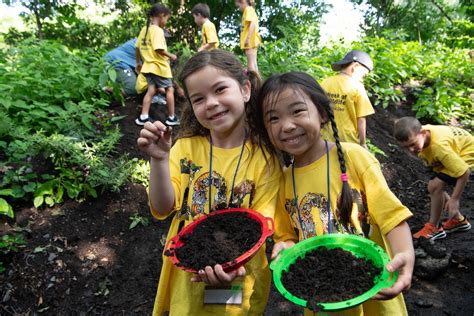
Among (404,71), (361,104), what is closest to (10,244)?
(361,104)

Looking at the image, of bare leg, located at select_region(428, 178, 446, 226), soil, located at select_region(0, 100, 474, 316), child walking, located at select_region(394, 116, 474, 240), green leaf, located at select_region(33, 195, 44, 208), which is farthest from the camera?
bare leg, located at select_region(428, 178, 446, 226)

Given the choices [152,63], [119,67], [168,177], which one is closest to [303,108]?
[168,177]

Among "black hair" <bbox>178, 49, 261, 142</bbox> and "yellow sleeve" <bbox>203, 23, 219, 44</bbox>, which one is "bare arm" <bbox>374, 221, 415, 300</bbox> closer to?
"black hair" <bbox>178, 49, 261, 142</bbox>

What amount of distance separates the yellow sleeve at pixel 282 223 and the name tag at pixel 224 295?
34 cm

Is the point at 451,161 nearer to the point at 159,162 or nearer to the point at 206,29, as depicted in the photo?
the point at 159,162


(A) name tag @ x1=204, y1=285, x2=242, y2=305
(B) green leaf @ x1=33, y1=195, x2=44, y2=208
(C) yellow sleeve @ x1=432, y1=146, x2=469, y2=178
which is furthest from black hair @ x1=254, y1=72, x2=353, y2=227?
(B) green leaf @ x1=33, y1=195, x2=44, y2=208

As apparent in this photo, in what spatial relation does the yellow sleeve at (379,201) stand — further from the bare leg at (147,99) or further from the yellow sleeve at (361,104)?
the bare leg at (147,99)

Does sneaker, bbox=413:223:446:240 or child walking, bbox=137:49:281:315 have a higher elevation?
child walking, bbox=137:49:281:315

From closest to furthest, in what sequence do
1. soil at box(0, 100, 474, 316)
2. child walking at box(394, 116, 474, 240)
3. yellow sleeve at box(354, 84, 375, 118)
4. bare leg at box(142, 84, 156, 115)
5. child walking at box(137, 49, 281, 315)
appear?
child walking at box(137, 49, 281, 315), soil at box(0, 100, 474, 316), child walking at box(394, 116, 474, 240), yellow sleeve at box(354, 84, 375, 118), bare leg at box(142, 84, 156, 115)

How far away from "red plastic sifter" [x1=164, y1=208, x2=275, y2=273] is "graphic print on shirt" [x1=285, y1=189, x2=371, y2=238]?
18 centimetres

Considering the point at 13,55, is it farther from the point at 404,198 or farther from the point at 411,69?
the point at 411,69

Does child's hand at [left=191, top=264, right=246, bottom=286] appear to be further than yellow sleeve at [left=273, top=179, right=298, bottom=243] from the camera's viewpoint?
No

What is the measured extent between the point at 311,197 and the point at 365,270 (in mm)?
429

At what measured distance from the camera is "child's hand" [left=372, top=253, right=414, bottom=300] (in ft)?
4.27
